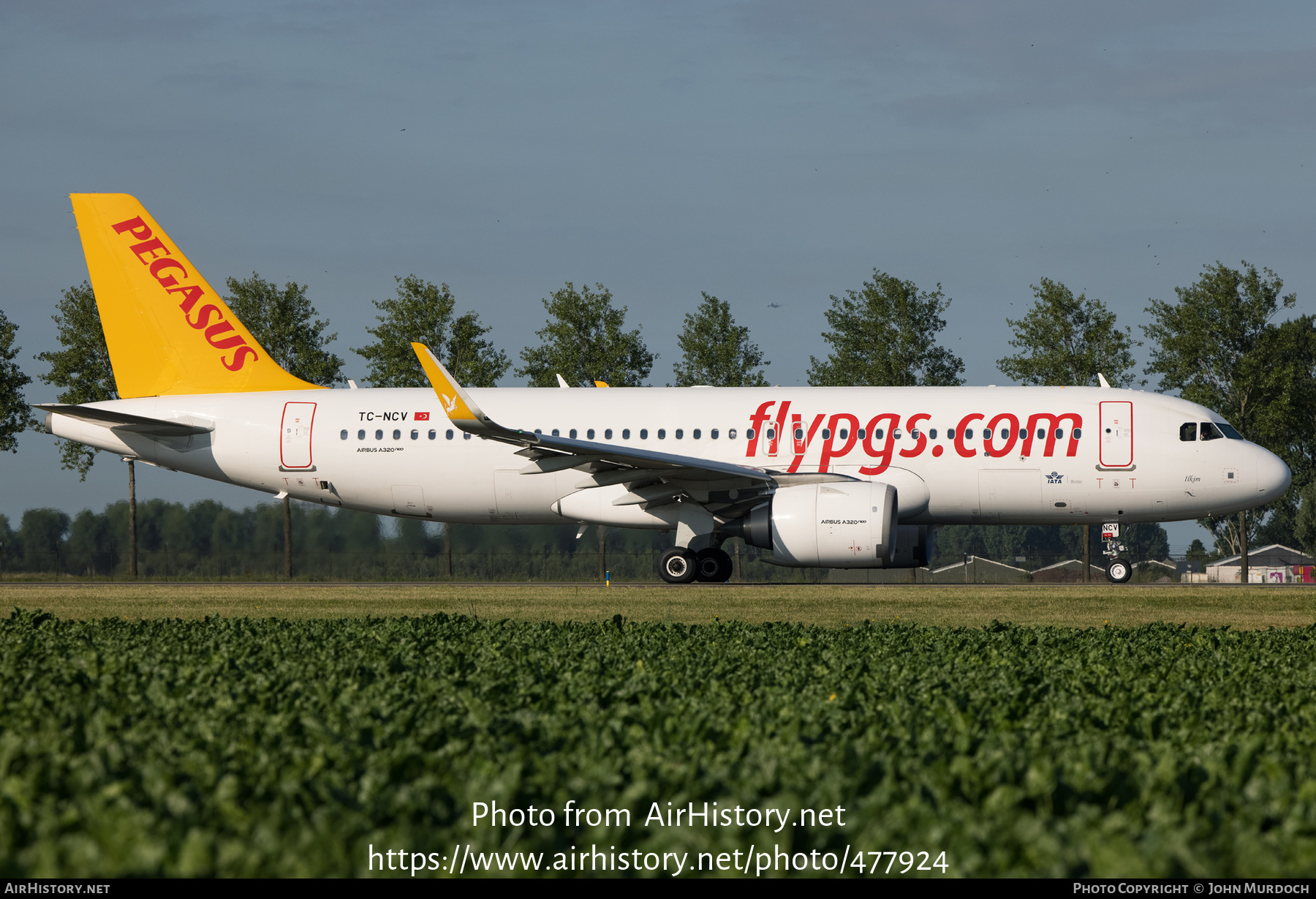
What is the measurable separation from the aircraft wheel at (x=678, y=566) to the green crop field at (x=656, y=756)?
13113 millimetres

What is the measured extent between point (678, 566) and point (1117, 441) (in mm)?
7653

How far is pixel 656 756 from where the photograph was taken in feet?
16.4

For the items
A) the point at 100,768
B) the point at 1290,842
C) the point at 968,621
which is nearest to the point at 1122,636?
the point at 968,621

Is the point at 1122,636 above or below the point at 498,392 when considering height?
below

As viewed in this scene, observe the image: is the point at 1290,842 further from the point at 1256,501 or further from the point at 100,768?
the point at 1256,501

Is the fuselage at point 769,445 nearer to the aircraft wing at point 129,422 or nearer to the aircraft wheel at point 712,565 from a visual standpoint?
the aircraft wing at point 129,422

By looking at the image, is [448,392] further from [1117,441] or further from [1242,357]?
[1242,357]

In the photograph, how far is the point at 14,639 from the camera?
10023 mm

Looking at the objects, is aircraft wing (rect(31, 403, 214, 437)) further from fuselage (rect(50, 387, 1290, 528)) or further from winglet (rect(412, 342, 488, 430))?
winglet (rect(412, 342, 488, 430))

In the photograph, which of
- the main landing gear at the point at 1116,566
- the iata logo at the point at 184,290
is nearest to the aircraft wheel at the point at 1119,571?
the main landing gear at the point at 1116,566

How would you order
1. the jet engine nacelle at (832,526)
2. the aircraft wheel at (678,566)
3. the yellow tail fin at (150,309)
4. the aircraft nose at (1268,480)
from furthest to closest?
1. the yellow tail fin at (150,309)
2. the aircraft wheel at (678,566)
3. the aircraft nose at (1268,480)
4. the jet engine nacelle at (832,526)

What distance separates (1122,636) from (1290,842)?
7.26 meters

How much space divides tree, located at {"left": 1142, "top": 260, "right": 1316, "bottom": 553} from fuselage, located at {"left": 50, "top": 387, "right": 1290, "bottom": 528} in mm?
15937

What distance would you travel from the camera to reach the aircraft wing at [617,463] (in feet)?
66.0
